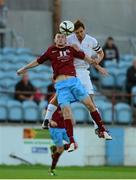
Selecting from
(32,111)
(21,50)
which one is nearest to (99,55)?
(32,111)

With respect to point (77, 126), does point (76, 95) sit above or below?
above

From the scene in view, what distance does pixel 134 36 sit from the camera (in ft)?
106

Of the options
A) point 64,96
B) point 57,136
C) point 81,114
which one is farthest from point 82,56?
point 81,114

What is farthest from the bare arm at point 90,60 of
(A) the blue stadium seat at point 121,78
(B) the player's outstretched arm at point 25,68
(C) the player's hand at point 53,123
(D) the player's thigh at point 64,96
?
(A) the blue stadium seat at point 121,78

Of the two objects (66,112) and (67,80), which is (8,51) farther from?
(66,112)

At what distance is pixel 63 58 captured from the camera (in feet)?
64.0

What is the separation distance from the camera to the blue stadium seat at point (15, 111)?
2564 centimetres

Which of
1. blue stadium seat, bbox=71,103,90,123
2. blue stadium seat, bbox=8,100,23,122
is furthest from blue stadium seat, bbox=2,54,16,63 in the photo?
blue stadium seat, bbox=71,103,90,123

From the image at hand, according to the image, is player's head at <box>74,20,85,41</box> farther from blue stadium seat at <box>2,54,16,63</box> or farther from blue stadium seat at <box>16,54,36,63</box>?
blue stadium seat at <box>2,54,16,63</box>

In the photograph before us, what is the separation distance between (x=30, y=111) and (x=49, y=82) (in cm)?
180

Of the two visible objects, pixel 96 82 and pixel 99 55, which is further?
pixel 96 82

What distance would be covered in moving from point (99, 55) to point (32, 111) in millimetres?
5823

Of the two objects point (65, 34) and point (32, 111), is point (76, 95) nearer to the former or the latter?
point (65, 34)

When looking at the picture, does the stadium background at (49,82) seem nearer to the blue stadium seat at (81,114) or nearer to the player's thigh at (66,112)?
the blue stadium seat at (81,114)
